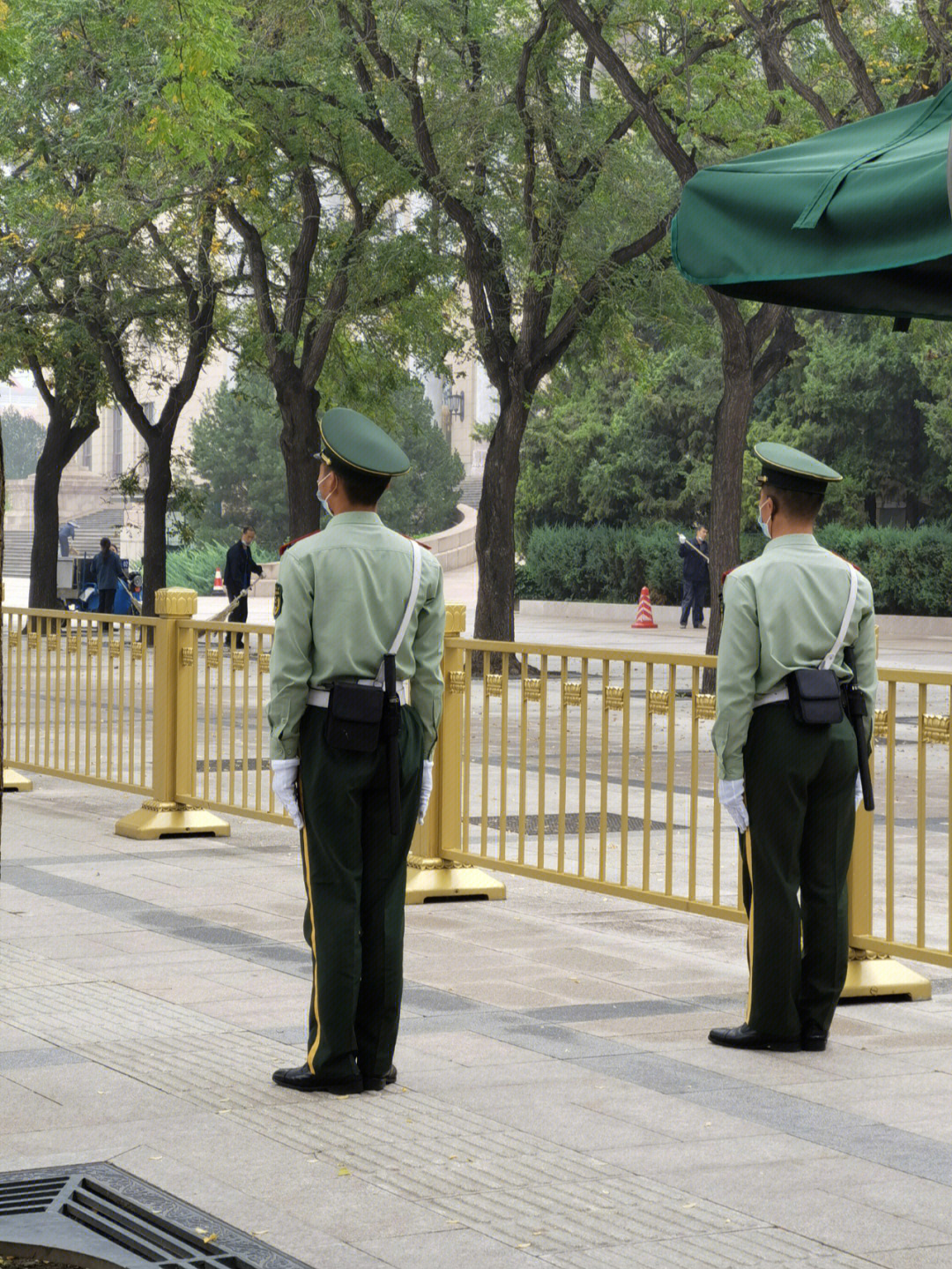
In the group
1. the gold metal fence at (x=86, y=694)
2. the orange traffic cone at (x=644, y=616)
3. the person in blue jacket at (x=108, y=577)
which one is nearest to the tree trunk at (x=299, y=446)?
the person in blue jacket at (x=108, y=577)

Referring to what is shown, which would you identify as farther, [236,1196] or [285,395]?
[285,395]

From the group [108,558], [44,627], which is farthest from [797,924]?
[108,558]

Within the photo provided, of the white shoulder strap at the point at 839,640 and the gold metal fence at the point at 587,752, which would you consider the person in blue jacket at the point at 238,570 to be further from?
the white shoulder strap at the point at 839,640

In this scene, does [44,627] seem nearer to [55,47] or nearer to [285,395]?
[55,47]

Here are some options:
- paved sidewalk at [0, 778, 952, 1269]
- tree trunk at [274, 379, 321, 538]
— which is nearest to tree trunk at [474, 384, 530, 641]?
tree trunk at [274, 379, 321, 538]

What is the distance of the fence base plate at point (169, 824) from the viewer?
1040 cm

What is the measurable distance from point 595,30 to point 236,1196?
15.5 meters

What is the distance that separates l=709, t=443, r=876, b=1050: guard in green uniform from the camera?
18.5 feet

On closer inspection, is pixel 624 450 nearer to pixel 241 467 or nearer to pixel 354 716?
pixel 241 467

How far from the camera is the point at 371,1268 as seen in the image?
384 centimetres

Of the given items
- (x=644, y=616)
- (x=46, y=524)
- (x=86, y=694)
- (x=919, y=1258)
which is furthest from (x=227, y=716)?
(x=644, y=616)

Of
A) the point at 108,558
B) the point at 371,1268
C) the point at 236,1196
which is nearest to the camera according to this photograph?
the point at 371,1268

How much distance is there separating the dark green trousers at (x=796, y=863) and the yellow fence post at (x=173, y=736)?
16.8 feet

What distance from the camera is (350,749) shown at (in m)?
5.17
